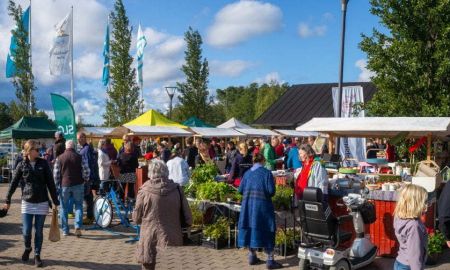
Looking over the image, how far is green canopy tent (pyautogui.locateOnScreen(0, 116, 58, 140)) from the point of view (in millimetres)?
16391

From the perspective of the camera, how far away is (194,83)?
115 feet

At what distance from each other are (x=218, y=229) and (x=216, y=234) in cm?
9

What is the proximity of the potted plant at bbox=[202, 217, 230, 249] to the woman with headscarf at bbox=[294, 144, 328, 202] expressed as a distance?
5.06ft

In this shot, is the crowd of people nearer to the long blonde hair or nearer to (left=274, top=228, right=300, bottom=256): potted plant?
the long blonde hair

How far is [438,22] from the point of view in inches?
467

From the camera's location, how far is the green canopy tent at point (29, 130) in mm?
16391

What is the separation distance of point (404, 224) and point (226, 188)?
14.6 ft

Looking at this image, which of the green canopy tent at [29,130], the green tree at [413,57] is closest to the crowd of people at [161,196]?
the green tree at [413,57]

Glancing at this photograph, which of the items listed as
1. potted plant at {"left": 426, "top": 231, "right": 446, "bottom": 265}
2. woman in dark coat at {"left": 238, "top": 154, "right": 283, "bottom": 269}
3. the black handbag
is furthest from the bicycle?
potted plant at {"left": 426, "top": 231, "right": 446, "bottom": 265}

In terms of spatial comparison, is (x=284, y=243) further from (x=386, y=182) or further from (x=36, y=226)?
(x=36, y=226)

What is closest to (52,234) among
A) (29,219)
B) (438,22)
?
(29,219)

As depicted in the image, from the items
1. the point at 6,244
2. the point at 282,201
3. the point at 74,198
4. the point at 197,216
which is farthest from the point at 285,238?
the point at 6,244

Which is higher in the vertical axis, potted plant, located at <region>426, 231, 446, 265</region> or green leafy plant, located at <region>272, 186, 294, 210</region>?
green leafy plant, located at <region>272, 186, 294, 210</region>

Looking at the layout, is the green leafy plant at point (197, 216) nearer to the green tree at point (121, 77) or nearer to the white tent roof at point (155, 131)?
the white tent roof at point (155, 131)
